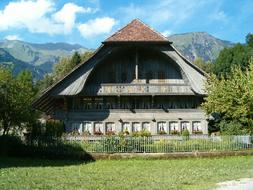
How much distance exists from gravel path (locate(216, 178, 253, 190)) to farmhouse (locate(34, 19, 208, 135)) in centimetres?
2271

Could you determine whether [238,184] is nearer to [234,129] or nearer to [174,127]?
[234,129]

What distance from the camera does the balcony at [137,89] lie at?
41469 millimetres

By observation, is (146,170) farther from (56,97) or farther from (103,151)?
(56,97)

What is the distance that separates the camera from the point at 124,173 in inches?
807

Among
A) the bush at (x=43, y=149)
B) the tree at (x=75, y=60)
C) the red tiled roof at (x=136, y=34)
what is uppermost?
the tree at (x=75, y=60)

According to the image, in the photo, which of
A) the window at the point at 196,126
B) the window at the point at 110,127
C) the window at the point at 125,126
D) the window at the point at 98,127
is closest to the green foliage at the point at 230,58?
the window at the point at 196,126

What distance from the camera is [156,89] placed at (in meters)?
41.8

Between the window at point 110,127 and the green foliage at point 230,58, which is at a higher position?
the green foliage at point 230,58

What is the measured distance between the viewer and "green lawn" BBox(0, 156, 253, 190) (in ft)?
54.7

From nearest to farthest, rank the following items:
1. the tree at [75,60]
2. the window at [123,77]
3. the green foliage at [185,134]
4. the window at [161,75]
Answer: the green foliage at [185,134]
the window at [123,77]
the window at [161,75]
the tree at [75,60]

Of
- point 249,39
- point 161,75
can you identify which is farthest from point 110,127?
point 249,39

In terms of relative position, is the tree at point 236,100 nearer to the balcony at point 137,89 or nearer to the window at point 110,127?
the balcony at point 137,89

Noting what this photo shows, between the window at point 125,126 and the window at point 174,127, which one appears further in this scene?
the window at point 174,127

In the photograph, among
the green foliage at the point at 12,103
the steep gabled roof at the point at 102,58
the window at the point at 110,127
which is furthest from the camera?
the window at the point at 110,127
